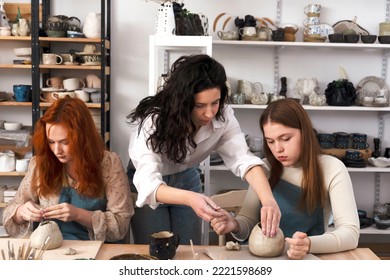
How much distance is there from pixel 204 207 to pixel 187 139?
337 millimetres

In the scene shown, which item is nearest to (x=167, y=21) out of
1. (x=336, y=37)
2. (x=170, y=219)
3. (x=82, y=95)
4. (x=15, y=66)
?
(x=82, y=95)

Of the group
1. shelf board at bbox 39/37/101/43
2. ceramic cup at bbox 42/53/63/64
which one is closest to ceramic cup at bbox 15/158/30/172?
ceramic cup at bbox 42/53/63/64

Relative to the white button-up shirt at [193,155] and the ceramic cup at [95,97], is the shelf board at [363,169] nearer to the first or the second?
the ceramic cup at [95,97]

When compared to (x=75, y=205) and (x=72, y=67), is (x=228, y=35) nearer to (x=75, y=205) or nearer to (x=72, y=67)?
(x=72, y=67)

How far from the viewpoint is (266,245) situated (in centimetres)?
134

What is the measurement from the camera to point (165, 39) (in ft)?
8.66

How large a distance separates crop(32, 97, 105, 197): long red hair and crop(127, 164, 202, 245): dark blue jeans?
0.55 feet

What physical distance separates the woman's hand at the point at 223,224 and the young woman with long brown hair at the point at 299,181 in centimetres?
3

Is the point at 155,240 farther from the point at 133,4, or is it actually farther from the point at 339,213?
the point at 133,4

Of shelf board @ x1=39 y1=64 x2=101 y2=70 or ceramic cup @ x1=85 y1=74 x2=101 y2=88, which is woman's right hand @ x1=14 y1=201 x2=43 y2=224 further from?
ceramic cup @ x1=85 y1=74 x2=101 y2=88

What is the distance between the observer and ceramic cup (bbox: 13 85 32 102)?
118 inches

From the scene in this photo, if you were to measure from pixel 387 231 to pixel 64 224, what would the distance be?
2068mm
